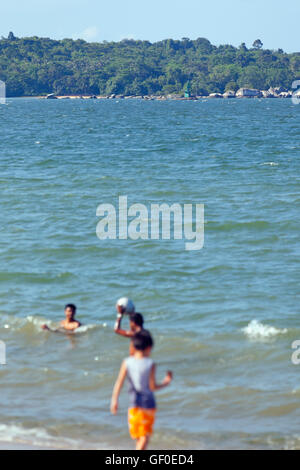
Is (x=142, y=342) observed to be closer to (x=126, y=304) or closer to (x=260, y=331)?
(x=126, y=304)

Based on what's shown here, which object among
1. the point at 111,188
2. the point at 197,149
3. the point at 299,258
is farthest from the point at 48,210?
the point at 197,149

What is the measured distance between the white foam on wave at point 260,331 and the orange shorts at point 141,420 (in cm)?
582

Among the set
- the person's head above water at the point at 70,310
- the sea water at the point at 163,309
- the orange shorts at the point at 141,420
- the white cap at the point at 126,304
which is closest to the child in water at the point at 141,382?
the orange shorts at the point at 141,420

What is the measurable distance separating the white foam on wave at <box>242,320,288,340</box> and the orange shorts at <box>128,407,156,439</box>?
19.1 feet

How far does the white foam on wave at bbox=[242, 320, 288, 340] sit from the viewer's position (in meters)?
14.1

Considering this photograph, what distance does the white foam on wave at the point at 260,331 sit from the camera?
1414cm

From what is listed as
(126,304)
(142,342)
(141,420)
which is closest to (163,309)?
(126,304)

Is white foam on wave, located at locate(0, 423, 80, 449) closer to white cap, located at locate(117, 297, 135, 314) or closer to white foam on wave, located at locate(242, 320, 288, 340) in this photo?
white cap, located at locate(117, 297, 135, 314)

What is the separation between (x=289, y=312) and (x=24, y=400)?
19.7ft

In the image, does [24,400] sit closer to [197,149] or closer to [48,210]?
[48,210]

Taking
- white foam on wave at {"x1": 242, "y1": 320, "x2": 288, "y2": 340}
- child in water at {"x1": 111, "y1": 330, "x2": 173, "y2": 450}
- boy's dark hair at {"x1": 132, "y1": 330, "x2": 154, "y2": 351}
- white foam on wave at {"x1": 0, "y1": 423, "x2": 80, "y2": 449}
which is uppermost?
white foam on wave at {"x1": 242, "y1": 320, "x2": 288, "y2": 340}

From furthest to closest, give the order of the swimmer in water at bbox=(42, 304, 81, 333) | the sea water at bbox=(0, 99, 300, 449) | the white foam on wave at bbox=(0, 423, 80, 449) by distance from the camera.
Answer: the swimmer in water at bbox=(42, 304, 81, 333), the sea water at bbox=(0, 99, 300, 449), the white foam on wave at bbox=(0, 423, 80, 449)

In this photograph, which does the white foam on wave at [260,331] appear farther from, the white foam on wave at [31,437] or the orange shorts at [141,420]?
the orange shorts at [141,420]

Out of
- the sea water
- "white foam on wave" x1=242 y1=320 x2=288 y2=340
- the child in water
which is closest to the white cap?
the sea water
